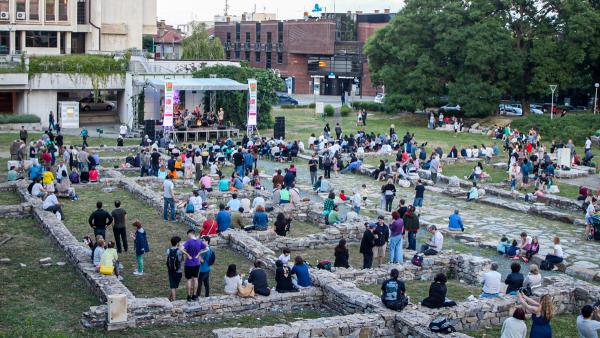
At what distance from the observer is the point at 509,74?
5556 centimetres

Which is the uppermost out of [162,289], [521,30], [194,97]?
[521,30]

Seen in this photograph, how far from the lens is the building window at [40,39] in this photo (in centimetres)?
5825

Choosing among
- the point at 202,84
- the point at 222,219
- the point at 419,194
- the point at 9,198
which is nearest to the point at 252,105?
the point at 202,84

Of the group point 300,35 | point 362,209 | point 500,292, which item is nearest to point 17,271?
point 500,292

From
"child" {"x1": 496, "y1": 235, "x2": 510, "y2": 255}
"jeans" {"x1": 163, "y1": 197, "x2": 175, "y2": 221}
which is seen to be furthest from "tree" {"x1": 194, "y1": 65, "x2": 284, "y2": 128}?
"child" {"x1": 496, "y1": 235, "x2": 510, "y2": 255}

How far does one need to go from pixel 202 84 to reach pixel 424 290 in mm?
29988

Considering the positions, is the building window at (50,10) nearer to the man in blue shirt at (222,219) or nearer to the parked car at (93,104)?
the parked car at (93,104)

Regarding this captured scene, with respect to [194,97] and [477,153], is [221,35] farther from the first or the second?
[477,153]

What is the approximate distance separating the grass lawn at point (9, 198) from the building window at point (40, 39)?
31349mm

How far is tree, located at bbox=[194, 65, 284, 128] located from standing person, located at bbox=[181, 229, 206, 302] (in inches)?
1343

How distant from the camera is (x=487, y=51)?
2117 inches

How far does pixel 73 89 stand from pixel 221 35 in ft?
170

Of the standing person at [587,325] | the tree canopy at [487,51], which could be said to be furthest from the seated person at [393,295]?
the tree canopy at [487,51]

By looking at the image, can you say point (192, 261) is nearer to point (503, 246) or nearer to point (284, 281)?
point (284, 281)
